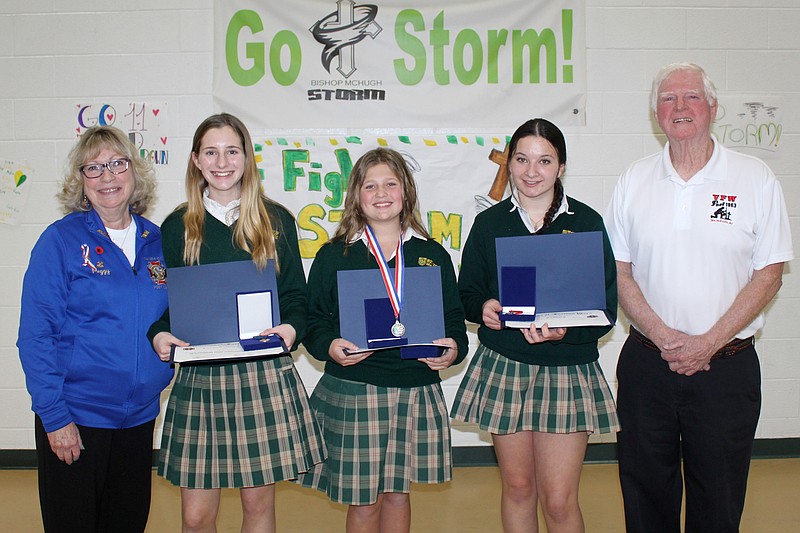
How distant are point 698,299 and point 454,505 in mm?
1791

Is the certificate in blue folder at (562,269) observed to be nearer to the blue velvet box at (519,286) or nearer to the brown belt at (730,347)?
the blue velvet box at (519,286)

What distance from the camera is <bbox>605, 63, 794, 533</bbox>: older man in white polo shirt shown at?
228cm

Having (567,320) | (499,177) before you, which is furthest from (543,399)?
(499,177)

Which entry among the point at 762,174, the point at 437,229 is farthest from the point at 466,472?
the point at 762,174

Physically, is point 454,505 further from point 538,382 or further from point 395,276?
point 395,276

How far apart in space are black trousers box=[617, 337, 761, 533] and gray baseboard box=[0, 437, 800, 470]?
1683mm

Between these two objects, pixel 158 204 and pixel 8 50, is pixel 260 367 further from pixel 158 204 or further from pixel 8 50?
pixel 8 50

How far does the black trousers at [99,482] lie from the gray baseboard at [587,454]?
192 centimetres

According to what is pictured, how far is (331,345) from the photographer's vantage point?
2266 mm

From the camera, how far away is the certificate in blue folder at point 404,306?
226 cm

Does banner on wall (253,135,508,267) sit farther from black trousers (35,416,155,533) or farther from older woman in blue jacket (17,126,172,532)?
black trousers (35,416,155,533)

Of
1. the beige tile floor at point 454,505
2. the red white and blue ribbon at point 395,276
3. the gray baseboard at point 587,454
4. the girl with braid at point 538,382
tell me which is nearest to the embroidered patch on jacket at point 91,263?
the red white and blue ribbon at point 395,276

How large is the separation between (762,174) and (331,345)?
1497 mm

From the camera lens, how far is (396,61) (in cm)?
391
